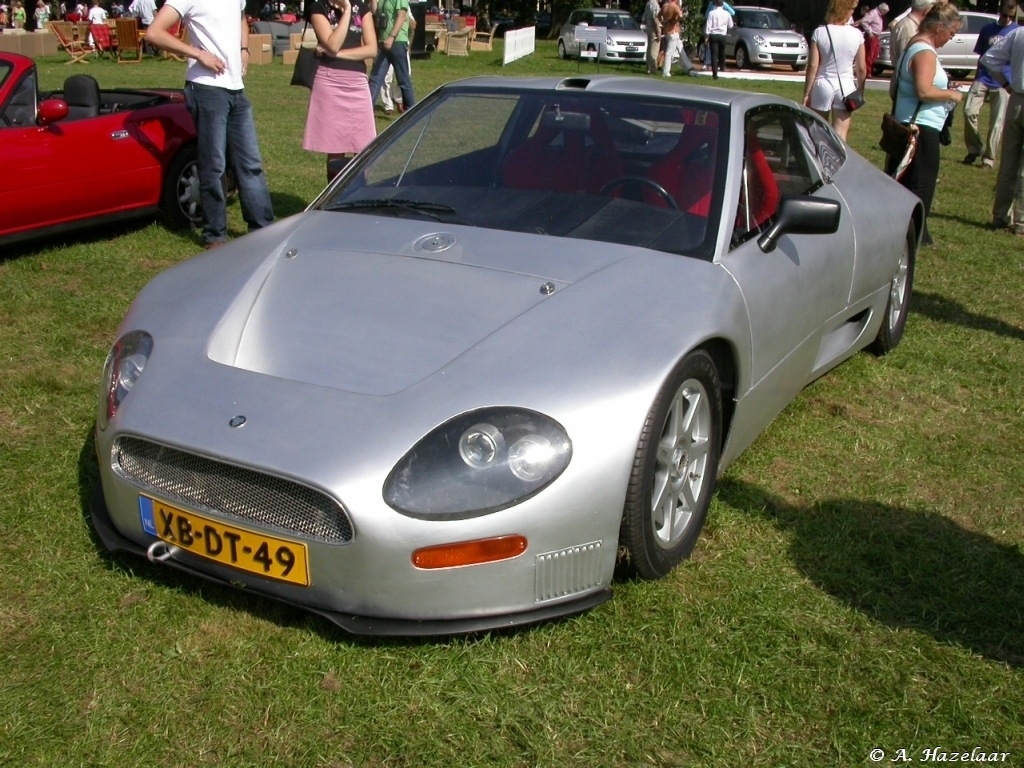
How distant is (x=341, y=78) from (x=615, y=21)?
2150 cm

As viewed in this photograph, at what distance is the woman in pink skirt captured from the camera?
271 inches

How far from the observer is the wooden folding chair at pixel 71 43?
23.5 meters

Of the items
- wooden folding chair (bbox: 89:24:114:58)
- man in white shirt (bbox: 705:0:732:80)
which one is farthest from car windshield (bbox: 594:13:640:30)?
wooden folding chair (bbox: 89:24:114:58)

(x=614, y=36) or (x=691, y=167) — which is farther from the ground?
(x=691, y=167)

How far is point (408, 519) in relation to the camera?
2.47m

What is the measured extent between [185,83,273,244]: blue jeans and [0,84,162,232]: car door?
587mm

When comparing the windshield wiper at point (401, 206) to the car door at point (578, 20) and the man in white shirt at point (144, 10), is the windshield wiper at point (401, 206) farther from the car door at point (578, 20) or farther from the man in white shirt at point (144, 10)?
the car door at point (578, 20)

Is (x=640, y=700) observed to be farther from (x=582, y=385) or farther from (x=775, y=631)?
(x=582, y=385)

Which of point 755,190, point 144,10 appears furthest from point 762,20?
point 755,190

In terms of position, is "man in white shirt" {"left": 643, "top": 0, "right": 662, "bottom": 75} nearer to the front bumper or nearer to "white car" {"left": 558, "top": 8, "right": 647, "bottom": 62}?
"white car" {"left": 558, "top": 8, "right": 647, "bottom": 62}

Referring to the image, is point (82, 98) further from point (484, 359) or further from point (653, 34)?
point (653, 34)

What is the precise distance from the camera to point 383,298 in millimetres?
3125

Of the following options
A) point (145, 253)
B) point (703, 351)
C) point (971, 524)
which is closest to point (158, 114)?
point (145, 253)

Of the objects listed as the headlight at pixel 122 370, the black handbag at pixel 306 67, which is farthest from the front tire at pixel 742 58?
the headlight at pixel 122 370
